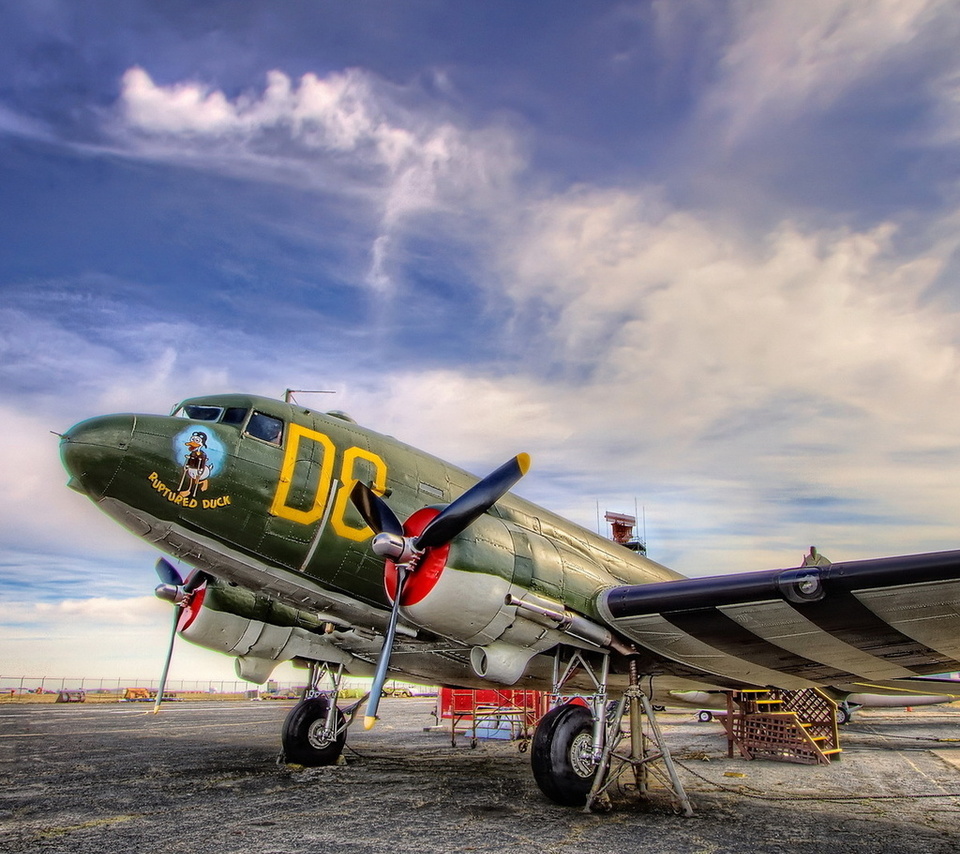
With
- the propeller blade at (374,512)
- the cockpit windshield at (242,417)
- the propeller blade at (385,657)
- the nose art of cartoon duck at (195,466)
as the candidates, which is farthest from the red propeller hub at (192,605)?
the propeller blade at (385,657)

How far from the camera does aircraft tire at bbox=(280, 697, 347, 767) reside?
40.0 feet

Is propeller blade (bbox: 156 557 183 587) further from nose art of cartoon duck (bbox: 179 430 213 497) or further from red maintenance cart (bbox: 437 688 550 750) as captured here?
red maintenance cart (bbox: 437 688 550 750)

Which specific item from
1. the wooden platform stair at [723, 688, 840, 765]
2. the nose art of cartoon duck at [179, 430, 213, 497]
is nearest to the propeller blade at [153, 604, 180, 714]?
the nose art of cartoon duck at [179, 430, 213, 497]

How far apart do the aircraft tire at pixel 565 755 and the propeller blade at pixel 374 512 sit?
125 inches

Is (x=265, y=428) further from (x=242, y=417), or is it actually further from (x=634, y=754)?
(x=634, y=754)

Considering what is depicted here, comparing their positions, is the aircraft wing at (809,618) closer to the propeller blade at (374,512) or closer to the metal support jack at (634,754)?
the metal support jack at (634,754)

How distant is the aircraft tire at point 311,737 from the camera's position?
480 inches

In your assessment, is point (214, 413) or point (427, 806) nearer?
point (427, 806)

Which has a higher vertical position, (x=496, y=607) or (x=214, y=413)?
(x=214, y=413)

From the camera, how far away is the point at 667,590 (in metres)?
8.87

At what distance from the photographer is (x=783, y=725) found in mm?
15422

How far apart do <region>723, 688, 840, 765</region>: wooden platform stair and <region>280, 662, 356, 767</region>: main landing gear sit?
917 cm

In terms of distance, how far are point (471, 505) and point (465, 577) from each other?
0.93 m

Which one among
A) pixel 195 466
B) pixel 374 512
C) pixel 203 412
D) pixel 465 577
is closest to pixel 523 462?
pixel 465 577
